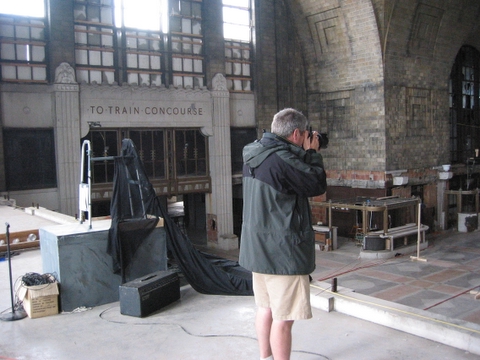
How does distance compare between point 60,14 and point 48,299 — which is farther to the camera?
point 60,14

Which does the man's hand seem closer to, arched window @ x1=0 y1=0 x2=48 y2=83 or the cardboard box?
the cardboard box

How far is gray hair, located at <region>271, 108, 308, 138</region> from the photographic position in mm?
3174

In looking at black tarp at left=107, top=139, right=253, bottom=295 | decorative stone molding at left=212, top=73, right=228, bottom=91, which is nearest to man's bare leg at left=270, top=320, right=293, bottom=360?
black tarp at left=107, top=139, right=253, bottom=295

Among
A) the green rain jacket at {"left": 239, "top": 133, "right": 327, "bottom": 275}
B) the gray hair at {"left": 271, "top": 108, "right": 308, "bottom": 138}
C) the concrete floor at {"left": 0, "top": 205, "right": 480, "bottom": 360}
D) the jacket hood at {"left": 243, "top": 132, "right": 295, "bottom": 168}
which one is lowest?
the concrete floor at {"left": 0, "top": 205, "right": 480, "bottom": 360}

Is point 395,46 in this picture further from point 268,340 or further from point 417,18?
point 268,340

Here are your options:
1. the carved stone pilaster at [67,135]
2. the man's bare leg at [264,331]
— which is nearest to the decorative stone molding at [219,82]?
the carved stone pilaster at [67,135]

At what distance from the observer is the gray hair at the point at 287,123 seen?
125 inches

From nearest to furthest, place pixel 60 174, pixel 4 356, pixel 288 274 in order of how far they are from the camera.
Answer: pixel 288 274, pixel 4 356, pixel 60 174

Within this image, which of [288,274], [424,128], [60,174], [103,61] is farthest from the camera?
[424,128]

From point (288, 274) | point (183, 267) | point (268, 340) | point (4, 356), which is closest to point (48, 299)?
point (4, 356)

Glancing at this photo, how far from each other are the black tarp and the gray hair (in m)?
2.70

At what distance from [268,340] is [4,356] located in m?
2.17

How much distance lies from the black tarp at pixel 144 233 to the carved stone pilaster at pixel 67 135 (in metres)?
8.69

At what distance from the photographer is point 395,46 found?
1719cm
